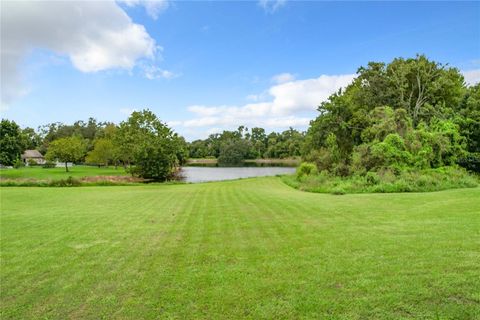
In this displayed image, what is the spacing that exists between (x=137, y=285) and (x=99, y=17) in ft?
48.1

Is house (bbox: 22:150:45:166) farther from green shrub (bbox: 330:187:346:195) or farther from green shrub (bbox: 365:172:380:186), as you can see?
green shrub (bbox: 365:172:380:186)

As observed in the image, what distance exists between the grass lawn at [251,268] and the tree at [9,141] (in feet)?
152

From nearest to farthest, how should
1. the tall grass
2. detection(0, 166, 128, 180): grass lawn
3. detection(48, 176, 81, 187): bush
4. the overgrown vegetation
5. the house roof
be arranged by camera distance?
the tall grass, the overgrown vegetation, detection(48, 176, 81, 187): bush, detection(0, 166, 128, 180): grass lawn, the house roof

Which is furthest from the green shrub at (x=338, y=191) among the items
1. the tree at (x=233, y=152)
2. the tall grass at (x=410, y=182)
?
the tree at (x=233, y=152)

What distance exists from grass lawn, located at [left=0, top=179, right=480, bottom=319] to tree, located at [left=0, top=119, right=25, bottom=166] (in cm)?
4634

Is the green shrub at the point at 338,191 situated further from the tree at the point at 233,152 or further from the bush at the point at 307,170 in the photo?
the tree at the point at 233,152

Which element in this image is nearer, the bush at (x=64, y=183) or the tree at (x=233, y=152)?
the bush at (x=64, y=183)

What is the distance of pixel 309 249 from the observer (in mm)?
4910

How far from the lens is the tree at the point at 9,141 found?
142ft

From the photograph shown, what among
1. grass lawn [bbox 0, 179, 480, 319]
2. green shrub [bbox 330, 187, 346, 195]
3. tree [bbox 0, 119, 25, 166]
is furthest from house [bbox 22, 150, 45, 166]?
grass lawn [bbox 0, 179, 480, 319]

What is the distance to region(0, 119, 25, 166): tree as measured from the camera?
43.3m

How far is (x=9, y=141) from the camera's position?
143ft

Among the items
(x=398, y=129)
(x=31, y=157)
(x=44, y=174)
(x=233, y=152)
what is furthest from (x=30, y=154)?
(x=398, y=129)

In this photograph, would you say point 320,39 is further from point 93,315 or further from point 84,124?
point 84,124
